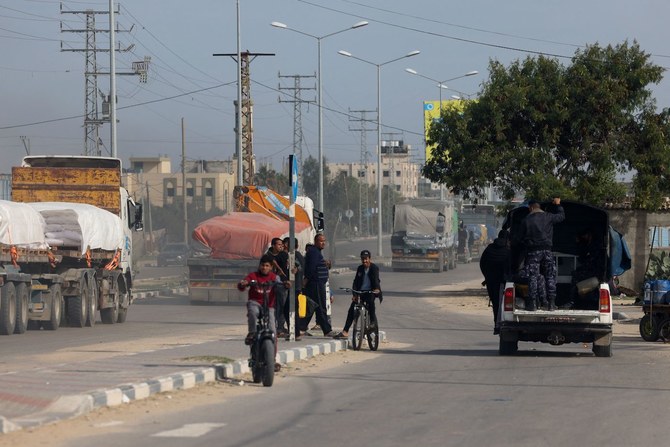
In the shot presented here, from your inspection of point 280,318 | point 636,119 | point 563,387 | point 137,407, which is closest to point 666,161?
point 636,119

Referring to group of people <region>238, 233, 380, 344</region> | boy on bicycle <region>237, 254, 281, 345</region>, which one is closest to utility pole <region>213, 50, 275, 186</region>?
group of people <region>238, 233, 380, 344</region>

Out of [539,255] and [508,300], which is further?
[508,300]

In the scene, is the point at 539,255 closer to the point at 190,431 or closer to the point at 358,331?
the point at 358,331

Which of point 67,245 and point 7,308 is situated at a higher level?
point 67,245

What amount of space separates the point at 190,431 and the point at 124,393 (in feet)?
6.43

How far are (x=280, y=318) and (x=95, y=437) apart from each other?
10358 mm

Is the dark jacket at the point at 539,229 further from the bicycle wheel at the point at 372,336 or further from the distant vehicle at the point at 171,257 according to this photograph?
the distant vehicle at the point at 171,257

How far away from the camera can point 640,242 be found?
38.5m

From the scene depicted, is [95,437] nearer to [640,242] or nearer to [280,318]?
[280,318]

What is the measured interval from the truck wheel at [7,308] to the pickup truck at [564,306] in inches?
384

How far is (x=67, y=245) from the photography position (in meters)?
26.9

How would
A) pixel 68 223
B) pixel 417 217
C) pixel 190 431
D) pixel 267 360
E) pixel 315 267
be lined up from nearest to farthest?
pixel 190 431
pixel 267 360
pixel 315 267
pixel 68 223
pixel 417 217

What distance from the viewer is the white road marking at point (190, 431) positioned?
32.8 ft

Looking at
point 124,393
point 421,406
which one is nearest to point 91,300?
point 124,393
